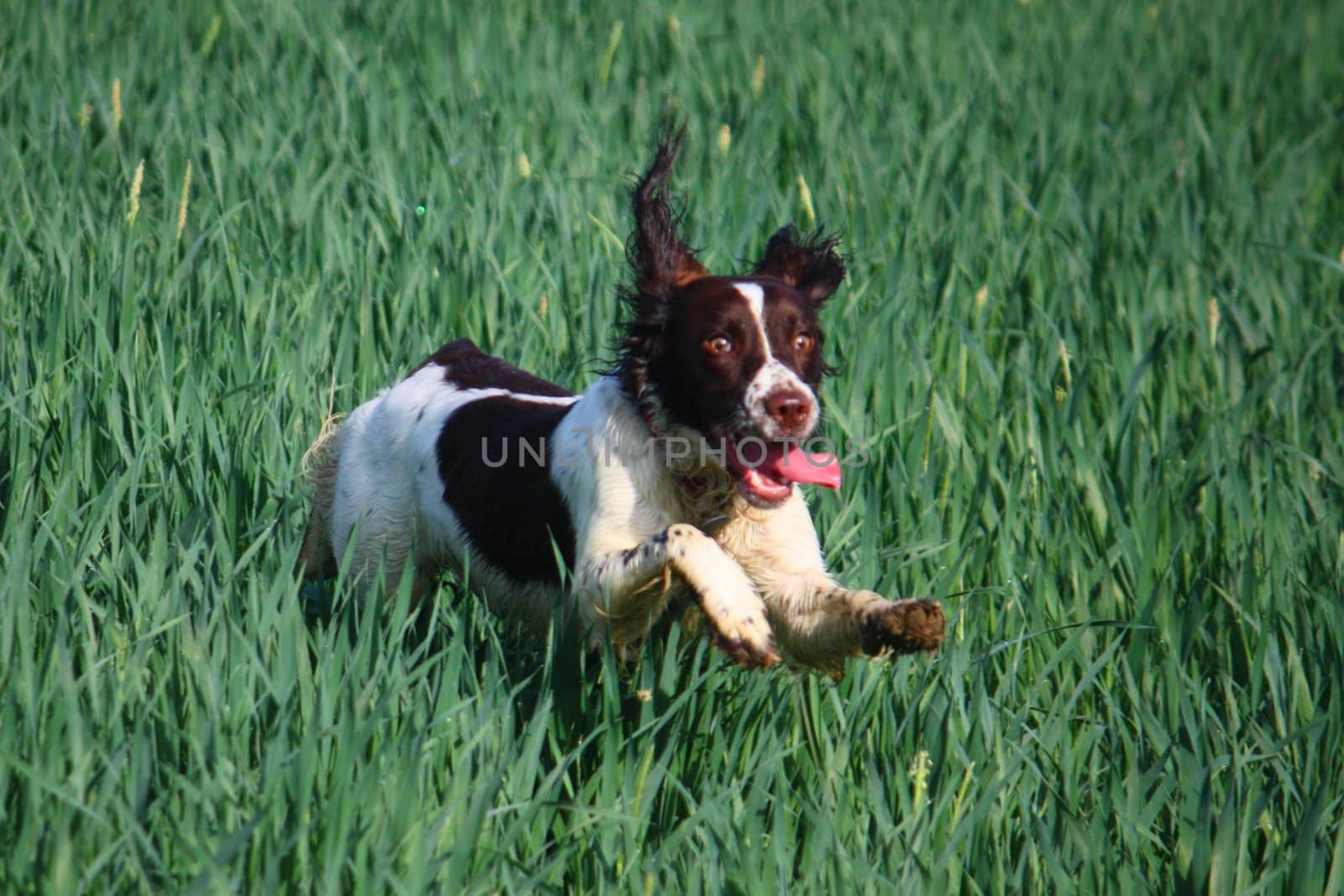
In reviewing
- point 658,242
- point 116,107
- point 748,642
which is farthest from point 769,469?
point 116,107

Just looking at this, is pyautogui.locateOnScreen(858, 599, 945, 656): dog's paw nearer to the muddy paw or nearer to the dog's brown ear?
the muddy paw

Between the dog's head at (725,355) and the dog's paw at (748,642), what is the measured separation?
33 centimetres

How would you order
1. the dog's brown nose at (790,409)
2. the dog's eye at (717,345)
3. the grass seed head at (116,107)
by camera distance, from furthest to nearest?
the grass seed head at (116,107) → the dog's eye at (717,345) → the dog's brown nose at (790,409)

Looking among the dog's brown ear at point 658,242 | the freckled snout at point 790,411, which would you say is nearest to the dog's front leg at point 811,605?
the freckled snout at point 790,411

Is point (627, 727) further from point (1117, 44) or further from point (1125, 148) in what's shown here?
point (1117, 44)

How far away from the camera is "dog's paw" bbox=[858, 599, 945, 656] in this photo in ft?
7.59

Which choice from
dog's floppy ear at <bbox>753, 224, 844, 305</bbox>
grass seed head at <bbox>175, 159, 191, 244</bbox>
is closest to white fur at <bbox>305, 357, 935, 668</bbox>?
dog's floppy ear at <bbox>753, 224, 844, 305</bbox>

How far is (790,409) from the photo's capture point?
260cm

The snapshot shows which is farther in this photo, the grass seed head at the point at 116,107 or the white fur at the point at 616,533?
the grass seed head at the point at 116,107

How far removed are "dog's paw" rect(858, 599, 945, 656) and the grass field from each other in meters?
0.24

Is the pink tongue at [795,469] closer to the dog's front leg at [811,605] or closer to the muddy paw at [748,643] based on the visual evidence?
the dog's front leg at [811,605]

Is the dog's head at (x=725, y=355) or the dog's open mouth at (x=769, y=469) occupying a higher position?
the dog's head at (x=725, y=355)

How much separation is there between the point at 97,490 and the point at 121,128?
230 cm

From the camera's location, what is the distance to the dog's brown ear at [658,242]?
9.57ft
